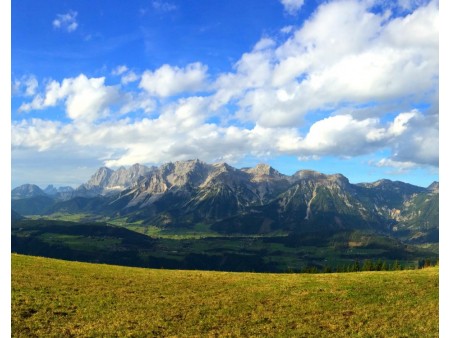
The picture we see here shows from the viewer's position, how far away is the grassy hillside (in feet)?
95.4

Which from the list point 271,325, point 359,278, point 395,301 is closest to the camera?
point 271,325

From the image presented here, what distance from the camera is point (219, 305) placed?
36312mm

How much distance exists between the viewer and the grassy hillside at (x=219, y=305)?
2909cm

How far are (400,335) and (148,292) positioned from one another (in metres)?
25.7

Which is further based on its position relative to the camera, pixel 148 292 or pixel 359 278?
pixel 359 278

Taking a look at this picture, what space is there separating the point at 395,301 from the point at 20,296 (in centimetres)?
3727

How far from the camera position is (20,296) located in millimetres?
35438
